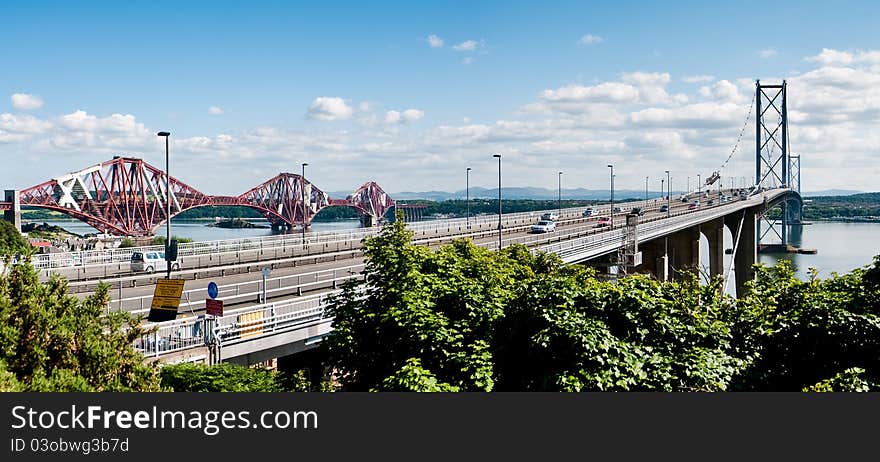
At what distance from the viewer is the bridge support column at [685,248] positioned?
6512cm

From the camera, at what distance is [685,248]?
6612 centimetres

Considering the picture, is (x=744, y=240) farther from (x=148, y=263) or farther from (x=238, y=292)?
(x=238, y=292)

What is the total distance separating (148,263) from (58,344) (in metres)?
21.2

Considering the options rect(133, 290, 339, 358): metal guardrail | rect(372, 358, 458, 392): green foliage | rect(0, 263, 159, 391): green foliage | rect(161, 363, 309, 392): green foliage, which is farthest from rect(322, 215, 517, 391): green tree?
rect(0, 263, 159, 391): green foliage

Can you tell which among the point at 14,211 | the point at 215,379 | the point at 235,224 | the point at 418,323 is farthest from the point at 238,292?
the point at 235,224

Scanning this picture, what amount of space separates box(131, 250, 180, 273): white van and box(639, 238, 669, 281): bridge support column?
123ft

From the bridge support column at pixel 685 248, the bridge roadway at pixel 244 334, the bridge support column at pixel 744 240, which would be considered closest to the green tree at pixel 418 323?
the bridge roadway at pixel 244 334

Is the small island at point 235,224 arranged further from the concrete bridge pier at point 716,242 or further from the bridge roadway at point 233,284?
the bridge roadway at point 233,284

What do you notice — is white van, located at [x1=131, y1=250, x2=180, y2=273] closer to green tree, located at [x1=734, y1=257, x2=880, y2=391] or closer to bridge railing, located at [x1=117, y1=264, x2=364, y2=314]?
bridge railing, located at [x1=117, y1=264, x2=364, y2=314]

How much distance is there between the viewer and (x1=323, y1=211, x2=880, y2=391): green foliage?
10539 millimetres

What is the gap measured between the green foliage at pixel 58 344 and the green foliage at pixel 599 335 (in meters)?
3.82
